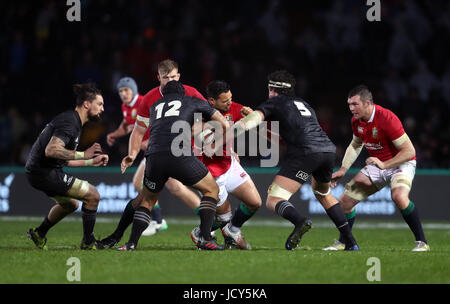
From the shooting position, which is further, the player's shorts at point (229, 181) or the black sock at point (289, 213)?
the player's shorts at point (229, 181)

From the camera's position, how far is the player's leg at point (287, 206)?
8.87 meters

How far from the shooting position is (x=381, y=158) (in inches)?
408

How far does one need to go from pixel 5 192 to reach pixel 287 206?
32.8 ft

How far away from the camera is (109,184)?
17047mm

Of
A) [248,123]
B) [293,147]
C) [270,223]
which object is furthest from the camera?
[270,223]

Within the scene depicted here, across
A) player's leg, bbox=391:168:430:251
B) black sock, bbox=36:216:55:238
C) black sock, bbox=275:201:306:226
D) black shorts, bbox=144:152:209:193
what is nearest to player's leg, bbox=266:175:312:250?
black sock, bbox=275:201:306:226

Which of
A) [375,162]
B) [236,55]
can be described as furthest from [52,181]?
[236,55]

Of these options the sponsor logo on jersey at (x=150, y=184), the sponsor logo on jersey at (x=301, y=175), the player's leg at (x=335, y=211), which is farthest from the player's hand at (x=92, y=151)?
the player's leg at (x=335, y=211)

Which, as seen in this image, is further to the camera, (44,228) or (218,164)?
(218,164)

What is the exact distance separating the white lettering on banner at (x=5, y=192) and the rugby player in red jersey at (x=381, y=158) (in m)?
9.42

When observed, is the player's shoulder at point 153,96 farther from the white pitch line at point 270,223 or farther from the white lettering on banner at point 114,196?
the white lettering on banner at point 114,196

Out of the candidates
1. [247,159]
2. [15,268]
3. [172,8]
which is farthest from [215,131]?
[172,8]

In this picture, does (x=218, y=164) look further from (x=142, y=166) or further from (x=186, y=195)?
(x=142, y=166)
